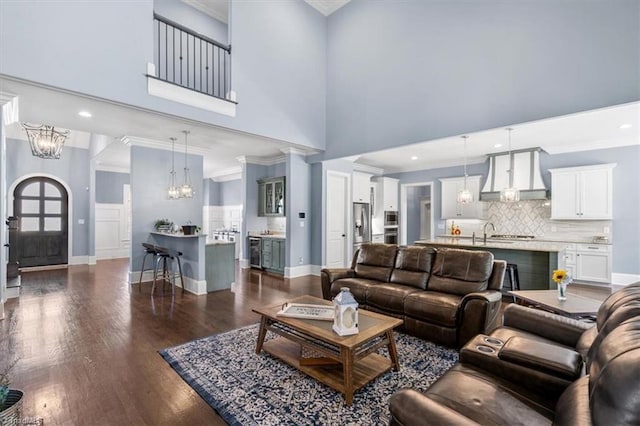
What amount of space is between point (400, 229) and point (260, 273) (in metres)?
4.74

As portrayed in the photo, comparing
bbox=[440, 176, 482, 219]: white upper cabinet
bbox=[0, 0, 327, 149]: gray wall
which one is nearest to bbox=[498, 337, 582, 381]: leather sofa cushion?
bbox=[0, 0, 327, 149]: gray wall

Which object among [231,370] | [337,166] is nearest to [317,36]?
[337,166]

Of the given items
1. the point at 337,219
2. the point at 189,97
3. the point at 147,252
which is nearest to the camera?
the point at 189,97

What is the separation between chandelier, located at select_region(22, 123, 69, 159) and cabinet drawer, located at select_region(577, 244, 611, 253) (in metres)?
10.8

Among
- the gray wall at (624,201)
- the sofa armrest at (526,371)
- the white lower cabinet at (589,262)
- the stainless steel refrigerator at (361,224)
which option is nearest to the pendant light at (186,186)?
the stainless steel refrigerator at (361,224)

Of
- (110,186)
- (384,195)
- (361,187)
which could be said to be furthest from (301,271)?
(110,186)

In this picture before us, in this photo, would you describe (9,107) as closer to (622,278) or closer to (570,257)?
(570,257)

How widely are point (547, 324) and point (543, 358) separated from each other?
2.49 feet

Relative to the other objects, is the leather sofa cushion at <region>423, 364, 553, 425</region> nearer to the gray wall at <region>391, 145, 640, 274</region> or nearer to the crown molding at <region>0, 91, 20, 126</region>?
the crown molding at <region>0, 91, 20, 126</region>

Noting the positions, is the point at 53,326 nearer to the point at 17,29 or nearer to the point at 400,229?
the point at 17,29

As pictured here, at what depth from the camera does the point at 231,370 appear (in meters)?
2.51

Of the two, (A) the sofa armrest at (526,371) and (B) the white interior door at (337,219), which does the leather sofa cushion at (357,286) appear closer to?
(A) the sofa armrest at (526,371)

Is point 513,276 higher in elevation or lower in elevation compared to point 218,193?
lower

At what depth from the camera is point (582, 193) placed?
236 inches
